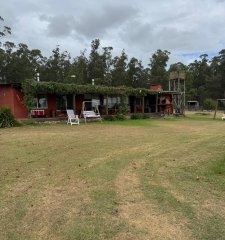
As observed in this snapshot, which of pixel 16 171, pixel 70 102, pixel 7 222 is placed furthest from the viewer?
pixel 70 102

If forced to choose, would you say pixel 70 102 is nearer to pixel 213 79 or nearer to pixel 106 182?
pixel 106 182

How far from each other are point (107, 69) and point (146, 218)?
59.2 meters

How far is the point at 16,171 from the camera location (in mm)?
6938

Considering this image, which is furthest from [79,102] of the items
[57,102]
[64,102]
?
[57,102]

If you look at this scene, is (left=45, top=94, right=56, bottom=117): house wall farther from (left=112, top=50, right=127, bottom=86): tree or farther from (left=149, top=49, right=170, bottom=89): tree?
(left=149, top=49, right=170, bottom=89): tree

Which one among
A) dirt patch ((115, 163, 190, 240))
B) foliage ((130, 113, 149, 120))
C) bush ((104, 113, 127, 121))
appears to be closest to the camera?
dirt patch ((115, 163, 190, 240))

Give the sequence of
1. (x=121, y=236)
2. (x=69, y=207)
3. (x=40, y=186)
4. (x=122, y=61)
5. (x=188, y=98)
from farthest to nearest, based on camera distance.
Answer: (x=188, y=98) < (x=122, y=61) < (x=40, y=186) < (x=69, y=207) < (x=121, y=236)

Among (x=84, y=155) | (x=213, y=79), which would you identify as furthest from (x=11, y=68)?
(x=84, y=155)

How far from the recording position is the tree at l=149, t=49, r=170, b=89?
72625 millimetres

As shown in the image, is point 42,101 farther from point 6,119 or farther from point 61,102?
point 6,119

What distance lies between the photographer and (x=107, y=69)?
62.7m

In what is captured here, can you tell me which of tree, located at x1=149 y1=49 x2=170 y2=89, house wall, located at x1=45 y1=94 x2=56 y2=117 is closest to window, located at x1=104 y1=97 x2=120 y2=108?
house wall, located at x1=45 y1=94 x2=56 y2=117

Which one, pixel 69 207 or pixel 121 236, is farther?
pixel 69 207

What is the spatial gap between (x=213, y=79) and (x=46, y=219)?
77110 millimetres
